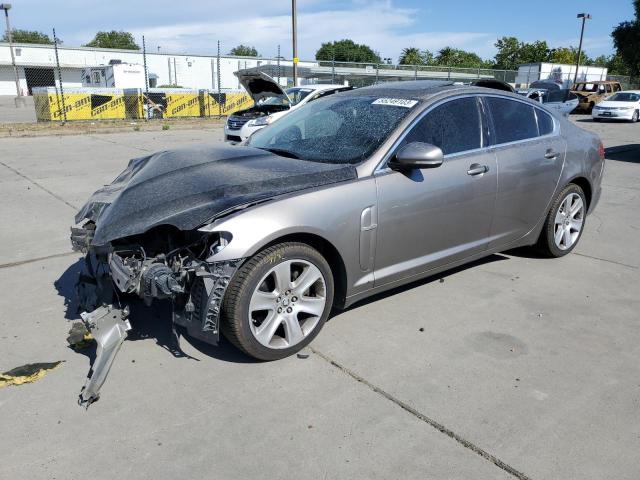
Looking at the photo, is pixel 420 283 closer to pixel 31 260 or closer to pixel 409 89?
pixel 409 89

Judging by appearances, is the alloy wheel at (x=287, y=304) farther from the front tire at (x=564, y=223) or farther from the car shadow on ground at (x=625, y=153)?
the car shadow on ground at (x=625, y=153)

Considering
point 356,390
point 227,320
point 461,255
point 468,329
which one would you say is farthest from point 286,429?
point 461,255

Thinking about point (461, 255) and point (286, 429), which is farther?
point (461, 255)

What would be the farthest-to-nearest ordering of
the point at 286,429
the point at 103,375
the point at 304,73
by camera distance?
the point at 304,73 → the point at 103,375 → the point at 286,429

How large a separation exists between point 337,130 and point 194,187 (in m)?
1.26

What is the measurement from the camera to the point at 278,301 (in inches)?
130

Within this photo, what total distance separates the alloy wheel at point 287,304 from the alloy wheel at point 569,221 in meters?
2.84

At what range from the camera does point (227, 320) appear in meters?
3.12

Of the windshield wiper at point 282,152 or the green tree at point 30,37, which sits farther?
the green tree at point 30,37

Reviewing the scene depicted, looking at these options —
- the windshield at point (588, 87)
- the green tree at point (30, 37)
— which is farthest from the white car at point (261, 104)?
the green tree at point (30, 37)

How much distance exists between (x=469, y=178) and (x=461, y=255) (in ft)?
2.04

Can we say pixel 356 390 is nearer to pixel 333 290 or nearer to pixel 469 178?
pixel 333 290

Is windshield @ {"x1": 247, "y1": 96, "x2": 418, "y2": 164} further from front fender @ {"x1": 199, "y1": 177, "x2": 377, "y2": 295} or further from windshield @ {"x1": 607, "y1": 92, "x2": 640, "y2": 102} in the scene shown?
windshield @ {"x1": 607, "y1": 92, "x2": 640, "y2": 102}

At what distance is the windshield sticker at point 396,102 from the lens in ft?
13.1
